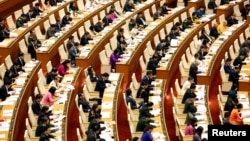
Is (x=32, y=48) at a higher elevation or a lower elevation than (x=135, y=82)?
higher

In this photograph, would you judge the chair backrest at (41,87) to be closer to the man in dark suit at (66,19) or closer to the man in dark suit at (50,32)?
the man in dark suit at (50,32)

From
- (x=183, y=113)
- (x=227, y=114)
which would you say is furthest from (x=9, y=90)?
(x=227, y=114)

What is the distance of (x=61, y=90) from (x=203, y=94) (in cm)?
393

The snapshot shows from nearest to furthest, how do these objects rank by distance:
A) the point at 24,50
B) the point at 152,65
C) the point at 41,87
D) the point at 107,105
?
1. the point at 107,105
2. the point at 41,87
3. the point at 152,65
4. the point at 24,50

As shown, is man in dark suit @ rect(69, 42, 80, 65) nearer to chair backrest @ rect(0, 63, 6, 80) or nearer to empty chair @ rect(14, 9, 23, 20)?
chair backrest @ rect(0, 63, 6, 80)

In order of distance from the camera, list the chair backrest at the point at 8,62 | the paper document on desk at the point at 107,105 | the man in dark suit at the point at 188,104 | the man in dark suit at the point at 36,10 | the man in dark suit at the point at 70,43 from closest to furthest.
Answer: the man in dark suit at the point at 188,104, the paper document on desk at the point at 107,105, the chair backrest at the point at 8,62, the man in dark suit at the point at 70,43, the man in dark suit at the point at 36,10

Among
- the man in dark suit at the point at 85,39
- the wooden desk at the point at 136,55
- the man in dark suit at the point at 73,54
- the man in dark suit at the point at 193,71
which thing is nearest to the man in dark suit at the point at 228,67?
the man in dark suit at the point at 193,71

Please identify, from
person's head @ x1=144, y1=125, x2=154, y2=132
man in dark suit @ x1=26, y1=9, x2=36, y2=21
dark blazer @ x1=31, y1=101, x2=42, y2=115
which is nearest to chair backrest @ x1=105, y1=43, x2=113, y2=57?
man in dark suit @ x1=26, y1=9, x2=36, y2=21

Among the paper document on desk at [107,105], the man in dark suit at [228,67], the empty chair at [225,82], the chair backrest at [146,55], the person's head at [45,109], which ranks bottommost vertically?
the empty chair at [225,82]

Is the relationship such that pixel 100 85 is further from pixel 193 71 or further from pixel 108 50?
pixel 108 50

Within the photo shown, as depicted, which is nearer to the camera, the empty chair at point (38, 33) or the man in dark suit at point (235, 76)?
the man in dark suit at point (235, 76)

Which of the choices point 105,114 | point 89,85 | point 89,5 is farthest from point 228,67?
point 89,5

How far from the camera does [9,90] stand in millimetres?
16469

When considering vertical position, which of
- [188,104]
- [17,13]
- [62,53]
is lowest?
[188,104]
